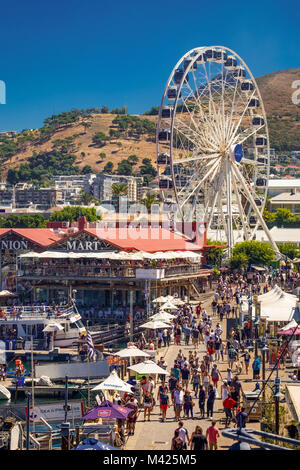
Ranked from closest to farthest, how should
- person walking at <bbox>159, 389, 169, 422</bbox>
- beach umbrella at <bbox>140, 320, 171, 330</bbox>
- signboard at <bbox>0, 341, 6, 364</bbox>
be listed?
person walking at <bbox>159, 389, 169, 422</bbox> < beach umbrella at <bbox>140, 320, 171, 330</bbox> < signboard at <bbox>0, 341, 6, 364</bbox>

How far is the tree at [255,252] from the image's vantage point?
213ft

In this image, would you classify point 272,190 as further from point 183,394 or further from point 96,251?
point 183,394

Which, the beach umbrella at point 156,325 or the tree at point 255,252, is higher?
the tree at point 255,252

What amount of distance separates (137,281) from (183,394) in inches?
905

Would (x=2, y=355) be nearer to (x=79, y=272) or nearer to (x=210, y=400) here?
(x=79, y=272)

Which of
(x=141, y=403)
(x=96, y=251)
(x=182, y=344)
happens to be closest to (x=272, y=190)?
(x=96, y=251)

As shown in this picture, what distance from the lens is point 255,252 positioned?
64.9 m

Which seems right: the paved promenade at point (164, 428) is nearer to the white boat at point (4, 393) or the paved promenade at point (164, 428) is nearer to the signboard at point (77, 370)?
the signboard at point (77, 370)

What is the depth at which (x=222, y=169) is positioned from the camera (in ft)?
224

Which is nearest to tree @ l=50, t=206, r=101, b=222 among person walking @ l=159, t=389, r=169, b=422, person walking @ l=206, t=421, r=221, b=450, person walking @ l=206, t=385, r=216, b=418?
person walking @ l=159, t=389, r=169, b=422

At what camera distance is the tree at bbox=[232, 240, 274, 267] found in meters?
64.8

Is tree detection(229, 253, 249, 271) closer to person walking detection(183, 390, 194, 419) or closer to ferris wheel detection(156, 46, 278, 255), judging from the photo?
ferris wheel detection(156, 46, 278, 255)

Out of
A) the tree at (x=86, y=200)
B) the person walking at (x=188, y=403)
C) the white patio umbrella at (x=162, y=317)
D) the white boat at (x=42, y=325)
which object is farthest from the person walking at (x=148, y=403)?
the tree at (x=86, y=200)

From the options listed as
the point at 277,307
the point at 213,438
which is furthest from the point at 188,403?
the point at 277,307
